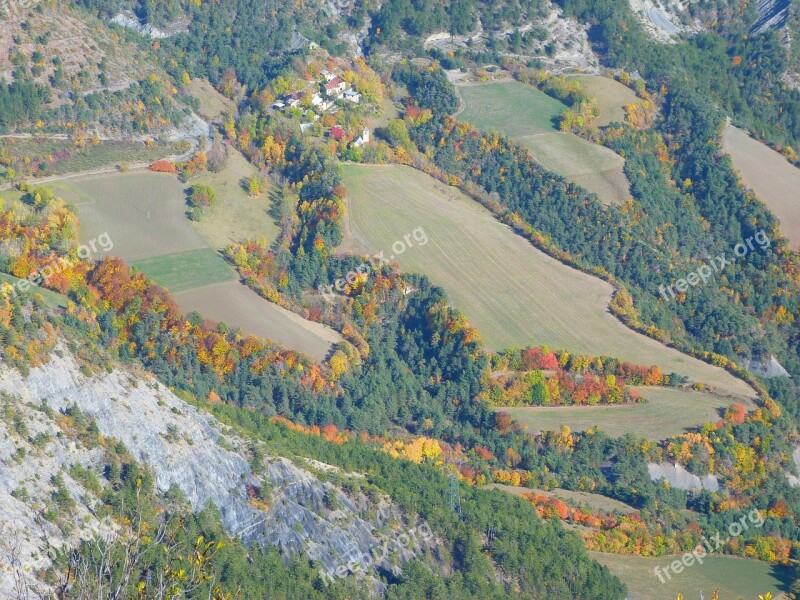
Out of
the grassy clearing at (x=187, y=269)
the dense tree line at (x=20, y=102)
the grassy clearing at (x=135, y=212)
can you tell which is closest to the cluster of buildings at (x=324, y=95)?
the grassy clearing at (x=135, y=212)

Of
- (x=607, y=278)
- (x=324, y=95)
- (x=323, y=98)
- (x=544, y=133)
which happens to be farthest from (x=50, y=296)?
(x=544, y=133)

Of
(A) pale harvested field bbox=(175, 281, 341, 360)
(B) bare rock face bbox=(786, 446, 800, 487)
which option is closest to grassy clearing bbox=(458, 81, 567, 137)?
(A) pale harvested field bbox=(175, 281, 341, 360)

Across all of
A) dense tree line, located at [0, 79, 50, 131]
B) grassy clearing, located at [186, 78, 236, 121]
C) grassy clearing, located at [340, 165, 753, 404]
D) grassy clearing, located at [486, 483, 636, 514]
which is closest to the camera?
grassy clearing, located at [486, 483, 636, 514]

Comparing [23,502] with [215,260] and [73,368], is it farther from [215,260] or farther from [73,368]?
[215,260]

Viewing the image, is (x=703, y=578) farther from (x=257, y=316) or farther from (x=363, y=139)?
(x=363, y=139)

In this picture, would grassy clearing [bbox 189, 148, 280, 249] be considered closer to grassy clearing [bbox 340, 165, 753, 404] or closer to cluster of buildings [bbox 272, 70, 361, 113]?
grassy clearing [bbox 340, 165, 753, 404]
